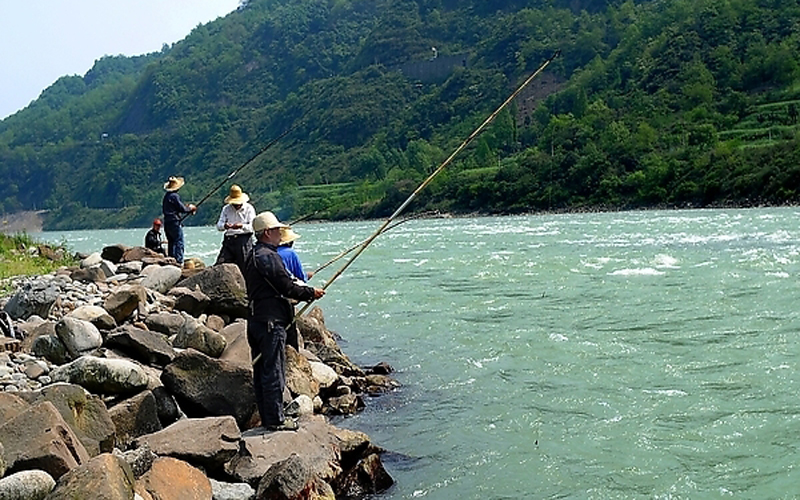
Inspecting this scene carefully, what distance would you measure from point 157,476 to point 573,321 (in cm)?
954

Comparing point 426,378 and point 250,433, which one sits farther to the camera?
point 426,378

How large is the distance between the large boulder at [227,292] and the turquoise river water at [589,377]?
7.33ft

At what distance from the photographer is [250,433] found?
6.80 meters

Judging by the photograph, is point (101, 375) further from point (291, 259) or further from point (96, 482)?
point (96, 482)

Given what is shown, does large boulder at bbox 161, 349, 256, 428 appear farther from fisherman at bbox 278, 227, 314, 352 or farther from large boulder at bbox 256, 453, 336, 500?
large boulder at bbox 256, 453, 336, 500

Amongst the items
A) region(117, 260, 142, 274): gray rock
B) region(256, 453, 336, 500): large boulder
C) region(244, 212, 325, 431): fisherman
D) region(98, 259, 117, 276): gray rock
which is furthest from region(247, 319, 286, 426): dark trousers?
region(117, 260, 142, 274): gray rock

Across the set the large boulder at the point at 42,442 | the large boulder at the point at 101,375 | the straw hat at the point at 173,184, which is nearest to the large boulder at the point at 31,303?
the large boulder at the point at 101,375

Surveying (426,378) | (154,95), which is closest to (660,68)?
(426,378)

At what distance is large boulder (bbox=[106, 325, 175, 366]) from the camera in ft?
26.4

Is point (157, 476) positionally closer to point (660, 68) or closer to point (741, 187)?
point (741, 187)

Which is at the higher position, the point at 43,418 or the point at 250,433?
the point at 43,418

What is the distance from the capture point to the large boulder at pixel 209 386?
722cm

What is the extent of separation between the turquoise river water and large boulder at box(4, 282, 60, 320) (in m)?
4.11

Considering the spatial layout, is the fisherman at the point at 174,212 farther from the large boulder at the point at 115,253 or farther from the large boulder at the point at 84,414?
the large boulder at the point at 84,414
